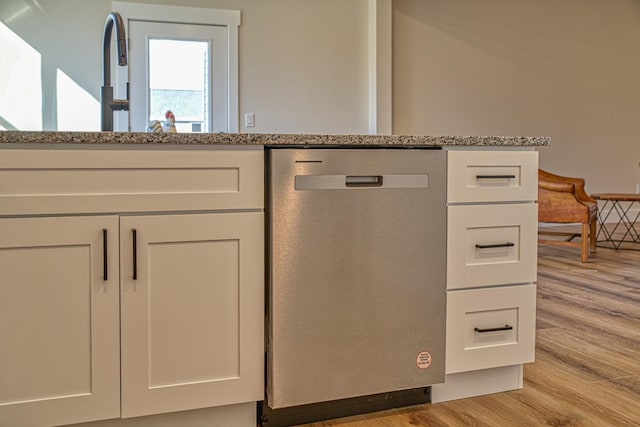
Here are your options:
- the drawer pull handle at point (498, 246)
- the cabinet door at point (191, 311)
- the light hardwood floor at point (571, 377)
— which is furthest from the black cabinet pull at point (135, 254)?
the drawer pull handle at point (498, 246)

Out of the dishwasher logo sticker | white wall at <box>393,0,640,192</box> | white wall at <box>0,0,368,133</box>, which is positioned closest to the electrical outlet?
white wall at <box>0,0,368,133</box>

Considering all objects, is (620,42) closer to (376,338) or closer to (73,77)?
(73,77)

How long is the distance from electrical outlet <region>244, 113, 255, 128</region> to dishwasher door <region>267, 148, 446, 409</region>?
3.62m

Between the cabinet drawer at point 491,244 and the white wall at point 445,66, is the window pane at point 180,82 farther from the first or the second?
the cabinet drawer at point 491,244

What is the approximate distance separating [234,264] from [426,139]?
631mm

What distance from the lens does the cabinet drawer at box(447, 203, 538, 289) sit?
1664 millimetres

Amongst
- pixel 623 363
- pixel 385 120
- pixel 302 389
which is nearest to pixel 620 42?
pixel 385 120

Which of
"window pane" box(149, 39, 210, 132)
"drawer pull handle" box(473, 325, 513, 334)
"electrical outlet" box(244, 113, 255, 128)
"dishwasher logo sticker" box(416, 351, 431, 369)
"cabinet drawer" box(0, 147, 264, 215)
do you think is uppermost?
"window pane" box(149, 39, 210, 132)

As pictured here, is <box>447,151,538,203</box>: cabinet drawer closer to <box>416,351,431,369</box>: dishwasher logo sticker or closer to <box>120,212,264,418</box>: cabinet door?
<box>416,351,431,369</box>: dishwasher logo sticker

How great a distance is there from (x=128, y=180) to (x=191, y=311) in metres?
0.36

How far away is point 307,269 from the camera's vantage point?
Result: 151cm

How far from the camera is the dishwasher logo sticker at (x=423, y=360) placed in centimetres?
164

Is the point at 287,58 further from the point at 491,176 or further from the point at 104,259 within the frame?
the point at 104,259

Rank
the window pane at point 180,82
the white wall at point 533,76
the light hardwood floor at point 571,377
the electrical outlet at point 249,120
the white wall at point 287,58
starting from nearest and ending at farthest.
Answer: the light hardwood floor at point 571,377, the white wall at point 287,58, the window pane at point 180,82, the electrical outlet at point 249,120, the white wall at point 533,76
